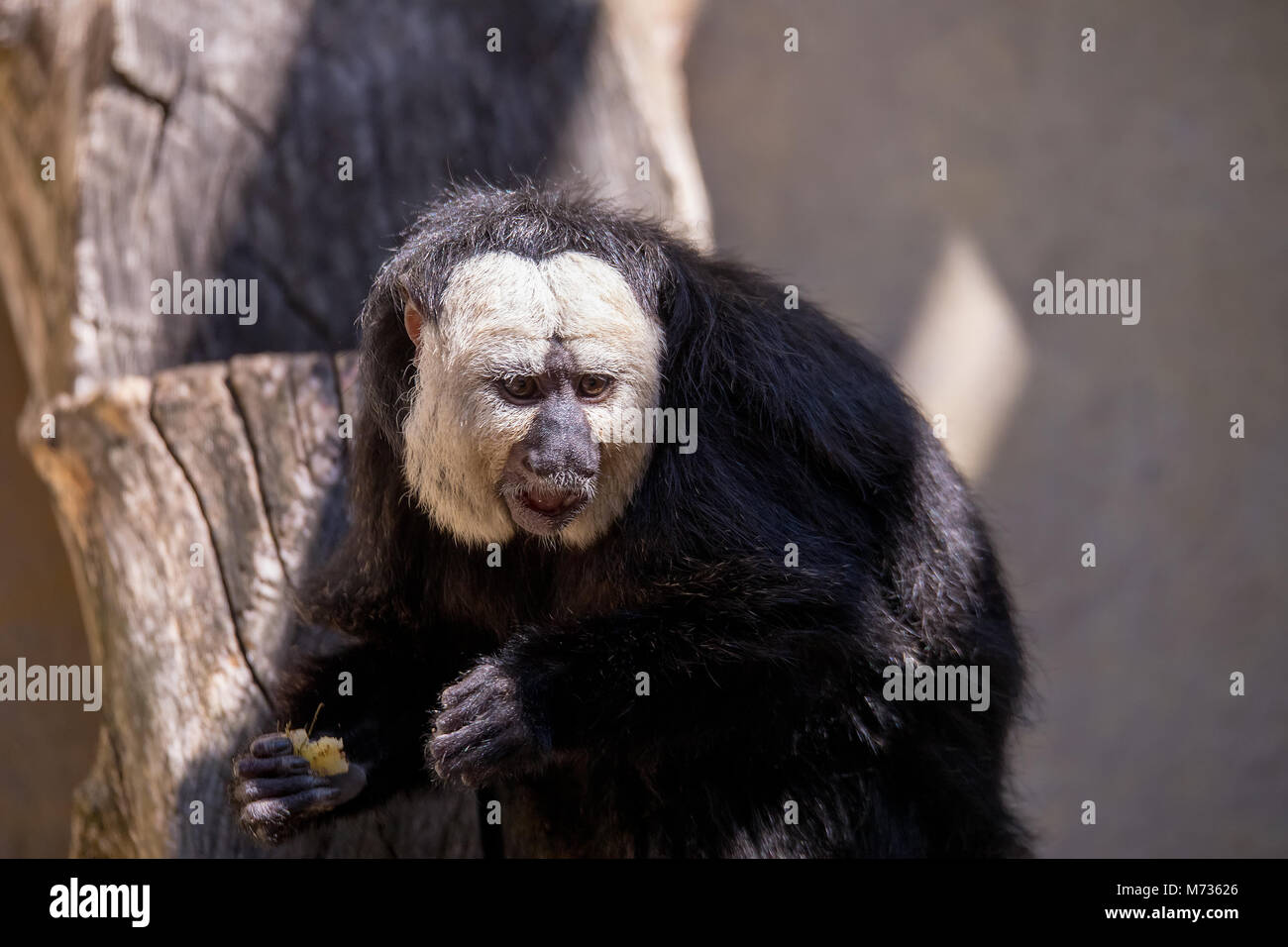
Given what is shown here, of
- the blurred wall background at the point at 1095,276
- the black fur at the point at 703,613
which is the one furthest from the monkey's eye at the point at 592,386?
the blurred wall background at the point at 1095,276

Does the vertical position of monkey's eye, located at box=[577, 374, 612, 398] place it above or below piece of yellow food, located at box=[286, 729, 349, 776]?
above

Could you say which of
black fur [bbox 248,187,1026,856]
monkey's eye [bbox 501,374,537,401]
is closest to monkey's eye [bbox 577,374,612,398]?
monkey's eye [bbox 501,374,537,401]

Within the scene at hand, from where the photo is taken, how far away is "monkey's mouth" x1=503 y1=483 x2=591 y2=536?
390 centimetres

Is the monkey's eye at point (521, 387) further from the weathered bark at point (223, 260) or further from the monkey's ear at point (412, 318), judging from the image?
the weathered bark at point (223, 260)

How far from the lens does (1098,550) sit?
8664 millimetres

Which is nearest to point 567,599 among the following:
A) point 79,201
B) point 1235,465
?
point 79,201

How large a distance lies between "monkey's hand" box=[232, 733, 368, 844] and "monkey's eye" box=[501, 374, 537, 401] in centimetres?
142

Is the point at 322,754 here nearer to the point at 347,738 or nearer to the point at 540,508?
the point at 347,738

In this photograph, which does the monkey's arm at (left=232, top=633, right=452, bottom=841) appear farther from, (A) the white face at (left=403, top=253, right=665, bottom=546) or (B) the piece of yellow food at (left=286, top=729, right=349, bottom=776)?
(A) the white face at (left=403, top=253, right=665, bottom=546)

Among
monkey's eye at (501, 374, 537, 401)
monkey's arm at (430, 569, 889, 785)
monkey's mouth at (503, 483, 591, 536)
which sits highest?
monkey's eye at (501, 374, 537, 401)

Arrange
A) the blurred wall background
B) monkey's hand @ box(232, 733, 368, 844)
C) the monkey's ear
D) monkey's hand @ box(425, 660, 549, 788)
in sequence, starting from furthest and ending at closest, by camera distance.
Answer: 1. the blurred wall background
2. the monkey's ear
3. monkey's hand @ box(232, 733, 368, 844)
4. monkey's hand @ box(425, 660, 549, 788)

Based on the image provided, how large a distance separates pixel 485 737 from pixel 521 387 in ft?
3.56

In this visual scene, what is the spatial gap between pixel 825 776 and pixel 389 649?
1679 mm

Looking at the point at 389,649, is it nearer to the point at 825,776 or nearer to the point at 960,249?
Answer: the point at 825,776
